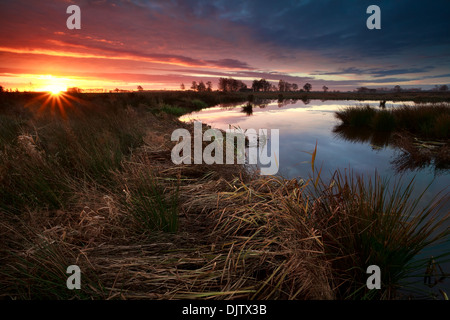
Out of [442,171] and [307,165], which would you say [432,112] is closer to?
[442,171]

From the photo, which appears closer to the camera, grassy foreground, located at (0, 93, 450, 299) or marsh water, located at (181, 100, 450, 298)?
grassy foreground, located at (0, 93, 450, 299)

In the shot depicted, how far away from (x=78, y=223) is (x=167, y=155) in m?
3.23

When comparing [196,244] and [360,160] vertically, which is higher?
[360,160]

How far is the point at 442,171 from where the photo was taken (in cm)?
607

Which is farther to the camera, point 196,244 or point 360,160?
point 360,160

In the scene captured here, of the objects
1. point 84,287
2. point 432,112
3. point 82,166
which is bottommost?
point 84,287

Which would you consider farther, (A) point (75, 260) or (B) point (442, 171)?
(B) point (442, 171)

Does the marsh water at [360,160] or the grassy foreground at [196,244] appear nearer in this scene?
the grassy foreground at [196,244]

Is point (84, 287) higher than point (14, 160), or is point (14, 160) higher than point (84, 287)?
point (14, 160)
